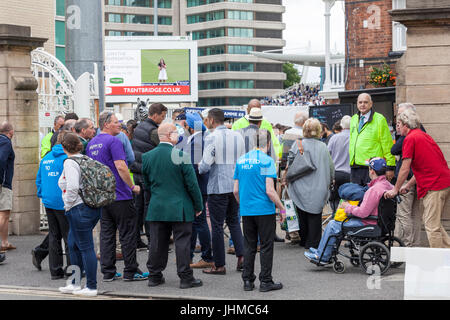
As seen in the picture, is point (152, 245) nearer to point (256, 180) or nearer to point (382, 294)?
point (256, 180)

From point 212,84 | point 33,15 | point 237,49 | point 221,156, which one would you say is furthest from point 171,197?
point 237,49

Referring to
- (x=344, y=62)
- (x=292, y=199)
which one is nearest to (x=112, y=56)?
(x=344, y=62)

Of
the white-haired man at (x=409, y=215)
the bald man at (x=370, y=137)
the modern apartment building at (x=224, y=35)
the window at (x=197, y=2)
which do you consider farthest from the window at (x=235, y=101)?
the white-haired man at (x=409, y=215)

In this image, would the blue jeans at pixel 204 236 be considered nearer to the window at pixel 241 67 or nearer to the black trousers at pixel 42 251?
the black trousers at pixel 42 251

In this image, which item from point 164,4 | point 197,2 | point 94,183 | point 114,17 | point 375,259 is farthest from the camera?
point 164,4

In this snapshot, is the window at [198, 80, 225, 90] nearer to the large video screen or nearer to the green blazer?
the large video screen

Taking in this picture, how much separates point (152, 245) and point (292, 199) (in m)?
3.17

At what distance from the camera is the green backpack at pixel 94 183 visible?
8.59m

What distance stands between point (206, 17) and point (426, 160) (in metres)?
120

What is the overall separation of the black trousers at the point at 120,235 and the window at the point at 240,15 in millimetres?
118705

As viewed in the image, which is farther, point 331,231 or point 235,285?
point 331,231

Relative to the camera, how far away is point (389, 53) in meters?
28.7

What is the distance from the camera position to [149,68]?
71.5m

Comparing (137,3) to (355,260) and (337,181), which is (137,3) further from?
(355,260)
